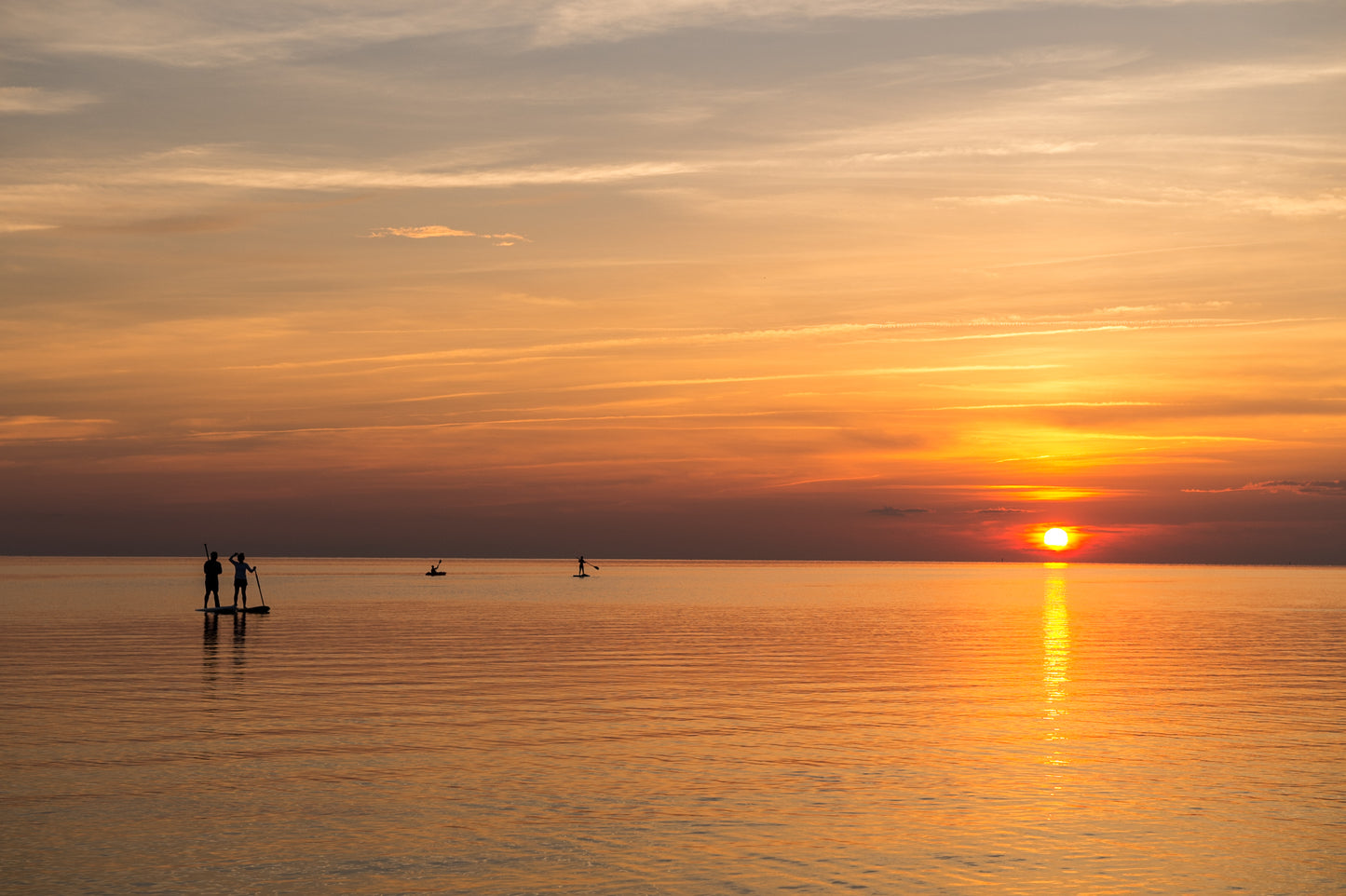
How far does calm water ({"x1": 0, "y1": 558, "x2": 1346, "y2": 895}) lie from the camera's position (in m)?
14.2

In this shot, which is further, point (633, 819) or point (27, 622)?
point (27, 622)

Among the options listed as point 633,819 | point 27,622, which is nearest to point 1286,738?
point 633,819

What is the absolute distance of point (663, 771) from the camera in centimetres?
1995

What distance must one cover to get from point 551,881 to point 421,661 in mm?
26637

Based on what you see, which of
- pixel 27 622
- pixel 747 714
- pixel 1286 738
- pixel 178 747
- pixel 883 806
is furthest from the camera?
pixel 27 622

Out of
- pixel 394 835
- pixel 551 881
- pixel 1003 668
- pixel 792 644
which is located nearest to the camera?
pixel 551 881

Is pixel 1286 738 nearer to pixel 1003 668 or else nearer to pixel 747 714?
pixel 747 714

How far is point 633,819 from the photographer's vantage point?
16547 mm

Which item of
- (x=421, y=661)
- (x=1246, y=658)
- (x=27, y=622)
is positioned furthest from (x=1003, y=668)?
(x=27, y=622)

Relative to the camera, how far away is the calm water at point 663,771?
46.6ft

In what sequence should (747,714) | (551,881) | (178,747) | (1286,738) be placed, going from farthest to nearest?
(747,714) < (1286,738) < (178,747) < (551,881)

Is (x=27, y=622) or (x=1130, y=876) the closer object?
(x=1130, y=876)

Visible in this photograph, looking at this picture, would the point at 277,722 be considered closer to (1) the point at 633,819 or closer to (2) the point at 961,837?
(1) the point at 633,819

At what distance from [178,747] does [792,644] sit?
101 feet
